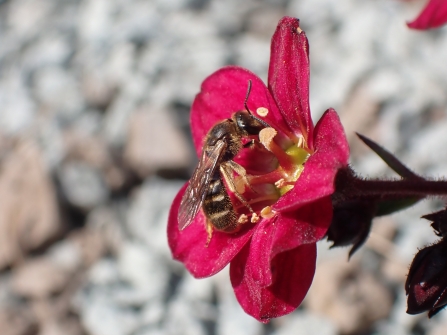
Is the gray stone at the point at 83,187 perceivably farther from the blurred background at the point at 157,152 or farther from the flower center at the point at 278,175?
the flower center at the point at 278,175

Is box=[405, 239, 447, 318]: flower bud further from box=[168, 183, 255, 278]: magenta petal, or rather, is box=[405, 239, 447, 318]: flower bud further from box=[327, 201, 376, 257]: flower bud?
Answer: box=[168, 183, 255, 278]: magenta petal

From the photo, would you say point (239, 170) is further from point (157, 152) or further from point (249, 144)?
point (157, 152)

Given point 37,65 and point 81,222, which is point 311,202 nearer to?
point 81,222

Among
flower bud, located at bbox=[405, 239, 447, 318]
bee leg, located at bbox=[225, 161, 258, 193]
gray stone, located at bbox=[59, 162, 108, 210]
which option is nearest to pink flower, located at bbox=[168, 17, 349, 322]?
bee leg, located at bbox=[225, 161, 258, 193]

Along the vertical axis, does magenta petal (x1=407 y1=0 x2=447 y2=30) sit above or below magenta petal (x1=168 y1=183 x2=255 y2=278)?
above

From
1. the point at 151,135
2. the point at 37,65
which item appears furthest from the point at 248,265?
the point at 37,65

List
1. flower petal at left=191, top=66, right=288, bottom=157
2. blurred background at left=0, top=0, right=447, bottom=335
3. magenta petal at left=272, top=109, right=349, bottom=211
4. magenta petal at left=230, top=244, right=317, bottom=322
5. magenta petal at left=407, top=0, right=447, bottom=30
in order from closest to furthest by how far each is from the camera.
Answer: magenta petal at left=272, top=109, right=349, bottom=211 → magenta petal at left=230, top=244, right=317, bottom=322 → flower petal at left=191, top=66, right=288, bottom=157 → magenta petal at left=407, top=0, right=447, bottom=30 → blurred background at left=0, top=0, right=447, bottom=335

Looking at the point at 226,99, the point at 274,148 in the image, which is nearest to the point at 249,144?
the point at 274,148
